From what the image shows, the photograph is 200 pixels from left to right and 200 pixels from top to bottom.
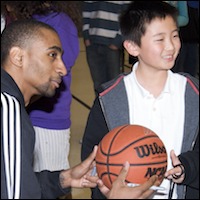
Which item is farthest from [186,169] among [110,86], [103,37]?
[103,37]

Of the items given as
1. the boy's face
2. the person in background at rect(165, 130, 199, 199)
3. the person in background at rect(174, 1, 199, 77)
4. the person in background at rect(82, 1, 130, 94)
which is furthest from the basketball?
the person in background at rect(174, 1, 199, 77)

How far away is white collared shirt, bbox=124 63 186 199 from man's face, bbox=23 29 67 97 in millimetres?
477

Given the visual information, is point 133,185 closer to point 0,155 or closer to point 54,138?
point 0,155

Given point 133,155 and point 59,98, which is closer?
point 133,155

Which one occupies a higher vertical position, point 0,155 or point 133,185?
point 0,155

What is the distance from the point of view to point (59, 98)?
331 centimetres

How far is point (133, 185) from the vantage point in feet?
6.45

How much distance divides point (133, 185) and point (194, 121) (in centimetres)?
54

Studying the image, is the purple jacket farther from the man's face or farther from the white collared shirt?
the white collared shirt

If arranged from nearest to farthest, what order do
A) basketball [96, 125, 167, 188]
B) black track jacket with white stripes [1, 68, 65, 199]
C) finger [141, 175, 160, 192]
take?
black track jacket with white stripes [1, 68, 65, 199] → finger [141, 175, 160, 192] → basketball [96, 125, 167, 188]

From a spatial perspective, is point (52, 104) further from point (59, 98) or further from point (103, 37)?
point (103, 37)

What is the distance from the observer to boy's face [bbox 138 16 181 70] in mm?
2371

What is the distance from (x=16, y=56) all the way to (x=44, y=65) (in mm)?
184

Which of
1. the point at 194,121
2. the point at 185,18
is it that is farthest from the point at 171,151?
the point at 185,18
